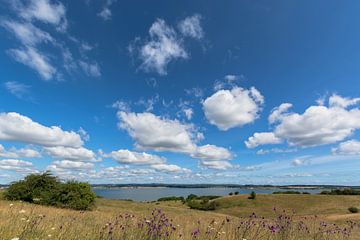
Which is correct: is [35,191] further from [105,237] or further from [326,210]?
[326,210]

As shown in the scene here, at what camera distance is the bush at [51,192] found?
30469mm

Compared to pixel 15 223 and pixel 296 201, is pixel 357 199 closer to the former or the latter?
pixel 296 201

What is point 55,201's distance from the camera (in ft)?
102

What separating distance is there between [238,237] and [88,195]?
28792mm

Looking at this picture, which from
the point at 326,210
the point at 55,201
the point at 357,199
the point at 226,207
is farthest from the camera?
the point at 226,207

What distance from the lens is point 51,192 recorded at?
31578 mm

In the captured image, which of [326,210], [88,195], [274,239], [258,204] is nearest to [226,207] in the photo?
[258,204]

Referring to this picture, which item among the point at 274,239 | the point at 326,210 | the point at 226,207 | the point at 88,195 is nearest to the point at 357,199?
the point at 326,210

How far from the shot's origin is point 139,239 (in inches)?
205

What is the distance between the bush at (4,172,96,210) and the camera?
3047 cm

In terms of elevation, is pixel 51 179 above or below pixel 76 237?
above

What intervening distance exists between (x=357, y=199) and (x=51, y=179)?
6540cm

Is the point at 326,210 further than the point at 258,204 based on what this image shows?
No

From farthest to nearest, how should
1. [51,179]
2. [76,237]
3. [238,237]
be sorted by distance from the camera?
[51,179]
[238,237]
[76,237]
